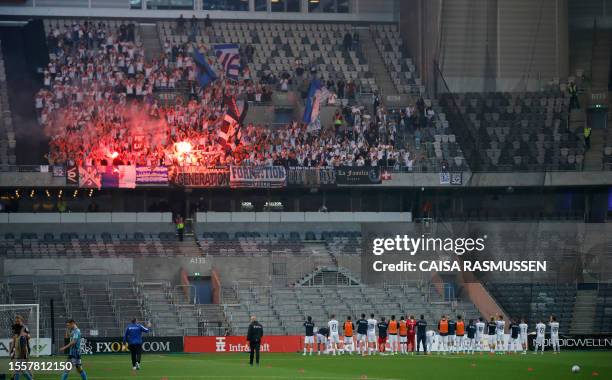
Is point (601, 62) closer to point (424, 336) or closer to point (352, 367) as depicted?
point (352, 367)

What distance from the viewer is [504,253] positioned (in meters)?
30.5

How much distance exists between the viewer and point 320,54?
68500 millimetres

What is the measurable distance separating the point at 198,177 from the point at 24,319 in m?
17.7

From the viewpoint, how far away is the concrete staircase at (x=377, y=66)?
67000 mm

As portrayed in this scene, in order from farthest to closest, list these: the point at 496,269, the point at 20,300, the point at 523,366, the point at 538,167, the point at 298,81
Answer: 1. the point at 298,81
2. the point at 20,300
3. the point at 523,366
4. the point at 538,167
5. the point at 496,269

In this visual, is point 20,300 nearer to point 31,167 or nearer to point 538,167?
point 31,167

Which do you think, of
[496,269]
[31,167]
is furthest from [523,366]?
[31,167]

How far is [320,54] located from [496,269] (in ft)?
129

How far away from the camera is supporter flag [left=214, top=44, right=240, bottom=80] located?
212 ft

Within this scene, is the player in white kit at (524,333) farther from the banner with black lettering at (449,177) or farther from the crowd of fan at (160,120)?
the crowd of fan at (160,120)

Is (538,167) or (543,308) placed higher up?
(538,167)

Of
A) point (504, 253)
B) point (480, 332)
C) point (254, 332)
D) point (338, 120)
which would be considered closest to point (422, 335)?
point (480, 332)

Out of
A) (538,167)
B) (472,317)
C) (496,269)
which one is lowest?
(472,317)

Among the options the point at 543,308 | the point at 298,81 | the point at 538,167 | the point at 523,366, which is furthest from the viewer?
the point at 298,81
